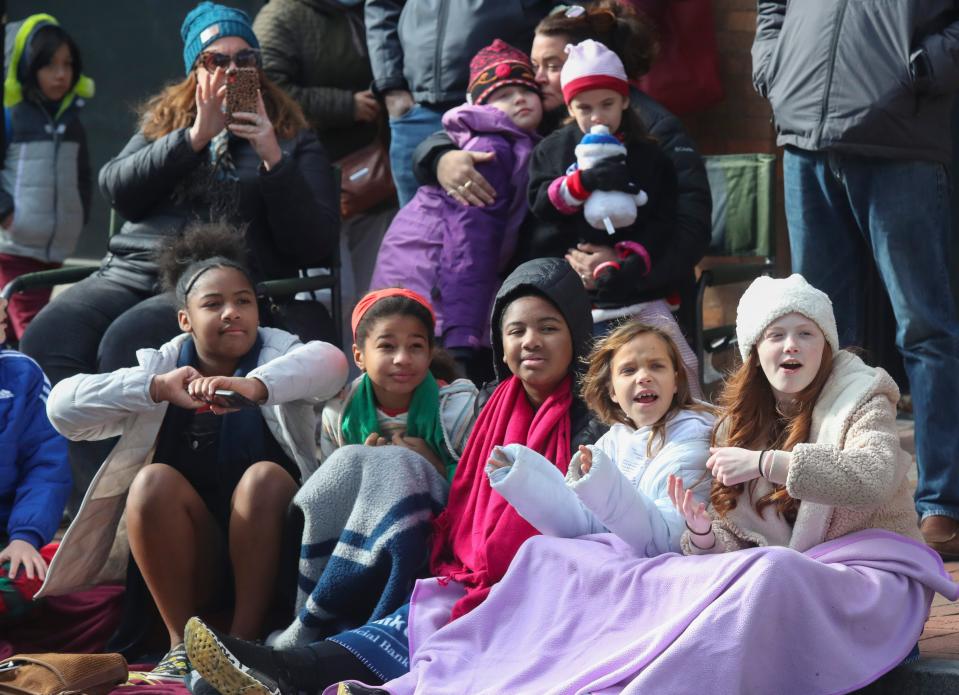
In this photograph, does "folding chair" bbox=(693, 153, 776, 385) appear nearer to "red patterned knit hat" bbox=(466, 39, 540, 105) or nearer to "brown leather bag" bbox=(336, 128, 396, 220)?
"red patterned knit hat" bbox=(466, 39, 540, 105)

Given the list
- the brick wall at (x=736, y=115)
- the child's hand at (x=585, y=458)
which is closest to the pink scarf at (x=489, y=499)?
the child's hand at (x=585, y=458)

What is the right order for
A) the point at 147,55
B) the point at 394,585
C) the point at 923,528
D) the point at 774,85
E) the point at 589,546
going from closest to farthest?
1. the point at 589,546
2. the point at 394,585
3. the point at 923,528
4. the point at 774,85
5. the point at 147,55

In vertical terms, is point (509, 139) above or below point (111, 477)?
above

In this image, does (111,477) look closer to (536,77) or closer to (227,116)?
(227,116)

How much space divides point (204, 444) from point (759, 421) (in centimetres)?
170

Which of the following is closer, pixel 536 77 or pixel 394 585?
pixel 394 585

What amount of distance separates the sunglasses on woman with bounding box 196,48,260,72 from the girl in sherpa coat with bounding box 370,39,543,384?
73cm

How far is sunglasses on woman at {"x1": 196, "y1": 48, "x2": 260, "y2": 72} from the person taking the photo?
18.2 feet

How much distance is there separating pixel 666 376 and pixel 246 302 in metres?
1.42

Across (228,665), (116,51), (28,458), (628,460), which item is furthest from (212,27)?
(116,51)

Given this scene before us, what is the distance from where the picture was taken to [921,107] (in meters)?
4.54

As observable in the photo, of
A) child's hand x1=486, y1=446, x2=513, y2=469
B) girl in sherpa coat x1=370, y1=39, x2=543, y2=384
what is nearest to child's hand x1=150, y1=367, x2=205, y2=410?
child's hand x1=486, y1=446, x2=513, y2=469

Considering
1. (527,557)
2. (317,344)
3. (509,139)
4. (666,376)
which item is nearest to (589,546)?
(527,557)

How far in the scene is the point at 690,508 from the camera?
3594 mm
